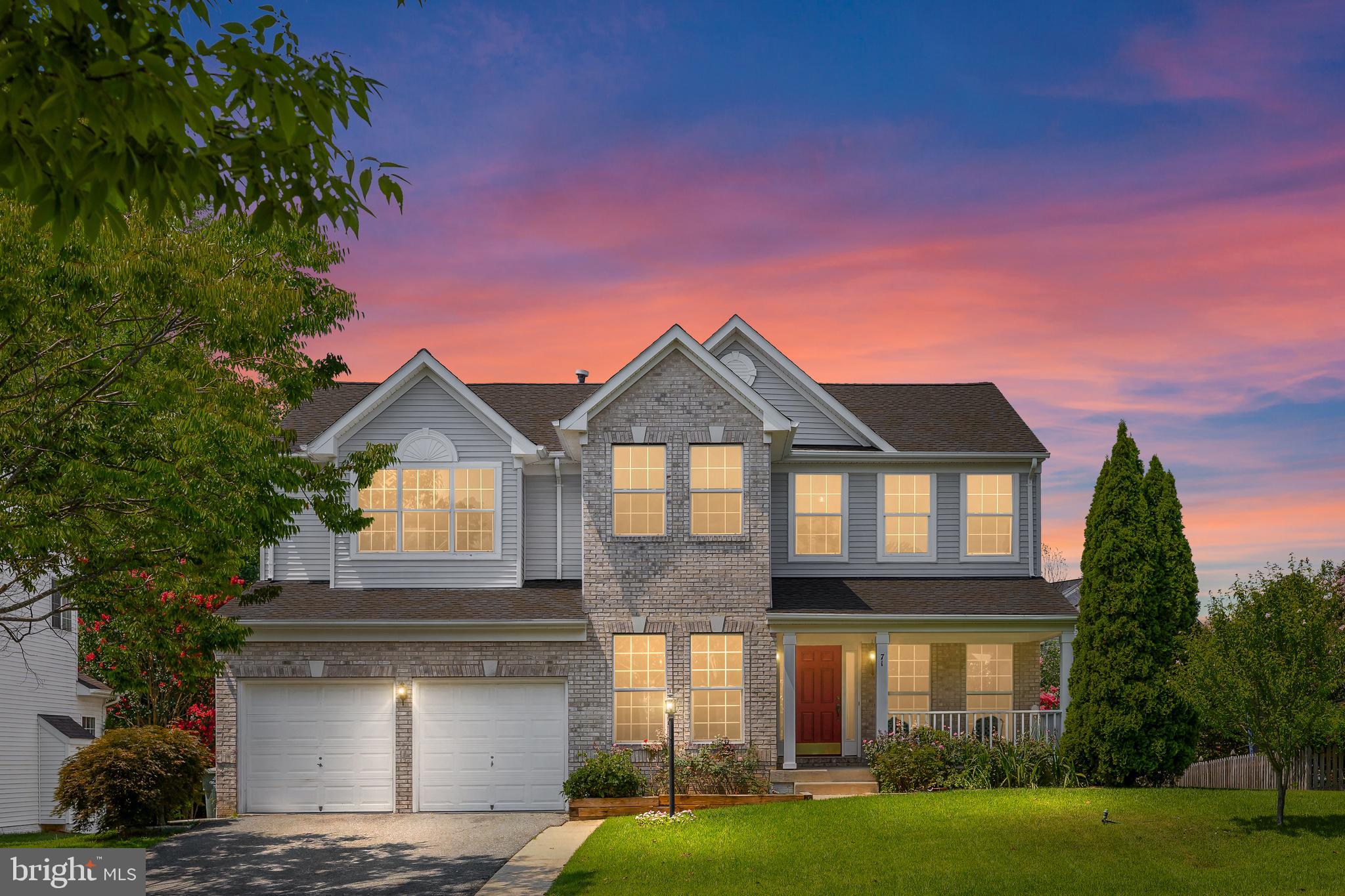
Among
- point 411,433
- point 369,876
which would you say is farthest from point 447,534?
point 369,876

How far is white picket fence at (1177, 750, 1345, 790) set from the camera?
824 inches

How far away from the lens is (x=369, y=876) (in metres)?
14.8

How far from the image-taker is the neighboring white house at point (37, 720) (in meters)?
26.8

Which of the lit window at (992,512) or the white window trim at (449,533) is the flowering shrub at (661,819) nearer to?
the white window trim at (449,533)

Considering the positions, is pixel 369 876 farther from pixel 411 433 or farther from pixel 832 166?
pixel 832 166

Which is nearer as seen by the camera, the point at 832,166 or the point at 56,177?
the point at 56,177

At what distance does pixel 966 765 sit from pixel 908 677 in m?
4.05

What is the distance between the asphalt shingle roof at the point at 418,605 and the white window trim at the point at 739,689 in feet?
6.98

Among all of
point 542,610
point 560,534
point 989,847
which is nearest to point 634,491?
point 560,534

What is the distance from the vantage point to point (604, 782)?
19.4m

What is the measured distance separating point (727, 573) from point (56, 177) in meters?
16.5

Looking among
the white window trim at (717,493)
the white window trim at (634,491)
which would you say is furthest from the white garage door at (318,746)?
the white window trim at (717,493)

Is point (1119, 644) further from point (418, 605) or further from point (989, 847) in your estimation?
point (418, 605)

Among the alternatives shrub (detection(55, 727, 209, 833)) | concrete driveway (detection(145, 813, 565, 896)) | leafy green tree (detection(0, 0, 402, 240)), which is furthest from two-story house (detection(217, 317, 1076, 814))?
leafy green tree (detection(0, 0, 402, 240))
